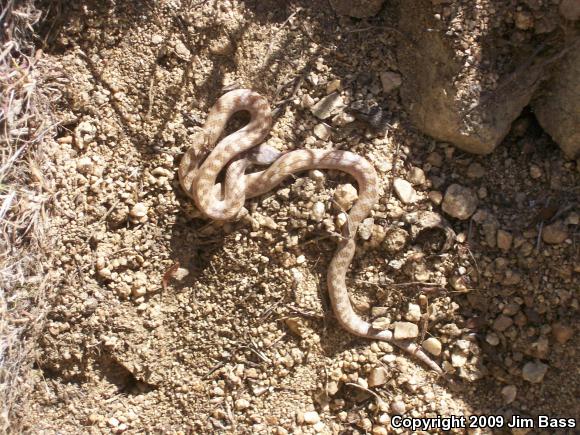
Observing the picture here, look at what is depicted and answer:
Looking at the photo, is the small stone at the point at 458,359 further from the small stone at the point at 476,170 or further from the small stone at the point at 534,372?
the small stone at the point at 476,170

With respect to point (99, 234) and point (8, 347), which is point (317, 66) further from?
point (8, 347)

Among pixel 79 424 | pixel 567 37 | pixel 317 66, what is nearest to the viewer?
pixel 567 37

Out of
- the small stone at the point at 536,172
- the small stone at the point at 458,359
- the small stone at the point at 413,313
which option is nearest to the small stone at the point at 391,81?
the small stone at the point at 536,172

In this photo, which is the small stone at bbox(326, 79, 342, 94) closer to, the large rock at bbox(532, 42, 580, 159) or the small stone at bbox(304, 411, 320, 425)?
the large rock at bbox(532, 42, 580, 159)

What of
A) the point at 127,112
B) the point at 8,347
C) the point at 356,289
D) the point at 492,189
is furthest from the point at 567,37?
the point at 8,347

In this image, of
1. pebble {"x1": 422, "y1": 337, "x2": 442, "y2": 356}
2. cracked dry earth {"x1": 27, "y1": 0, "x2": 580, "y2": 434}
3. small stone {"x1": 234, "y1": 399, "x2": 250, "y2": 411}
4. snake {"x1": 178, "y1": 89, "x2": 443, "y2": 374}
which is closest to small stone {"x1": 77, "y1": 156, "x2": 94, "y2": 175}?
cracked dry earth {"x1": 27, "y1": 0, "x2": 580, "y2": 434}
